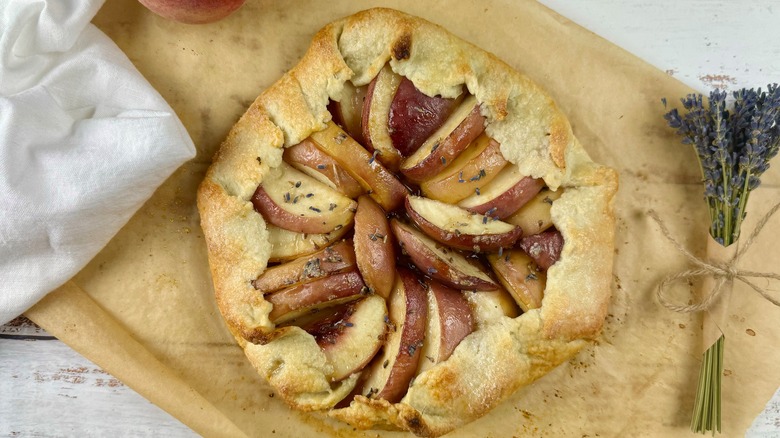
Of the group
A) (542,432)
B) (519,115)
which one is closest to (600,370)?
(542,432)

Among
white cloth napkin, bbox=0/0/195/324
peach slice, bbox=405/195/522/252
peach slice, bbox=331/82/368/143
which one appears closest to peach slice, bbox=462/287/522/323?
peach slice, bbox=405/195/522/252

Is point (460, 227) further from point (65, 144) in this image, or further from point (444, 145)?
point (65, 144)

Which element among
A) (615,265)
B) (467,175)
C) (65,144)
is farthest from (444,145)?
(65,144)

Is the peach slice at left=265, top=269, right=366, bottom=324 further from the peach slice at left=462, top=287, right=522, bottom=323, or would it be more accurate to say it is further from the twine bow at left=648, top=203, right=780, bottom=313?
the twine bow at left=648, top=203, right=780, bottom=313

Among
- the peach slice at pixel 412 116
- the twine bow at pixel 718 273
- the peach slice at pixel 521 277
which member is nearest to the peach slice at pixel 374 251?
the peach slice at pixel 412 116

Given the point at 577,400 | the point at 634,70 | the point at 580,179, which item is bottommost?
the point at 577,400

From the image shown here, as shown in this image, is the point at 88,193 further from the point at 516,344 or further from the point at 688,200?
the point at 688,200

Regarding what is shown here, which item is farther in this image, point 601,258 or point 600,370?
point 600,370

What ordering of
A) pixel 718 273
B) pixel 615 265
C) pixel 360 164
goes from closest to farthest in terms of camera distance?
pixel 360 164
pixel 718 273
pixel 615 265
